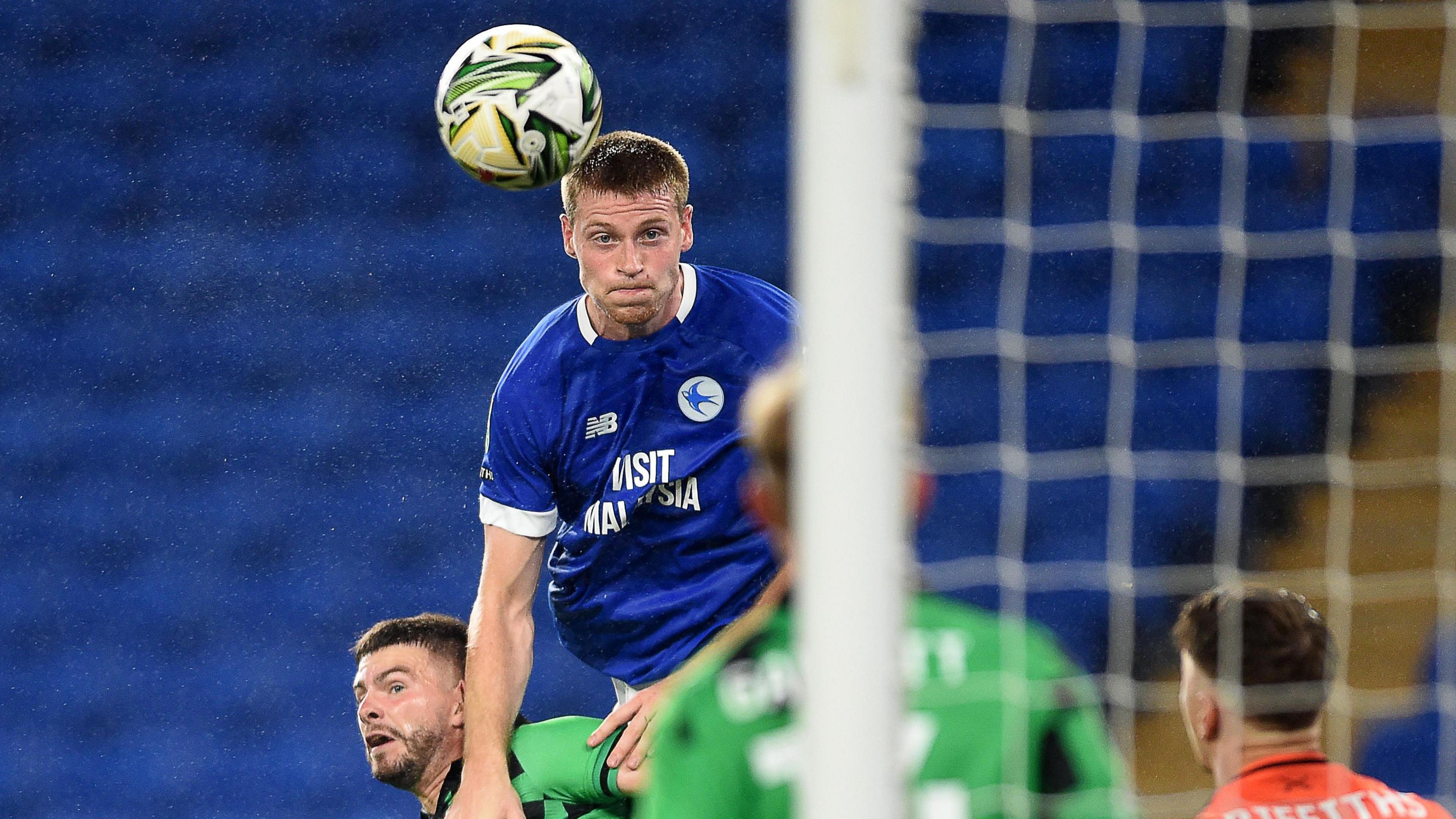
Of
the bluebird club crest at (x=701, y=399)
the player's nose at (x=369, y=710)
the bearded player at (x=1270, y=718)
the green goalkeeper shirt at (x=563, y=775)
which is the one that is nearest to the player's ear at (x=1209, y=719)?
the bearded player at (x=1270, y=718)

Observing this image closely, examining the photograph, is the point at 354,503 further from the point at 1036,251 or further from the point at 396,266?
the point at 1036,251

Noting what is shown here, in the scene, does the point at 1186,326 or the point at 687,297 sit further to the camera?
the point at 1186,326

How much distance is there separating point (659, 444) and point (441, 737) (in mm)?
834

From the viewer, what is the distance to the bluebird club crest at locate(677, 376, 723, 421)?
10.7 ft

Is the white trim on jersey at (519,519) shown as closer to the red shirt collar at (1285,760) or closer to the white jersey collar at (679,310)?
the white jersey collar at (679,310)

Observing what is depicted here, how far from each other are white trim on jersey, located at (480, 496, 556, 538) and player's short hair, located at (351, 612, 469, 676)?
0.43m

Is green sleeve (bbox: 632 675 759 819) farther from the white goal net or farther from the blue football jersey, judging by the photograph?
the white goal net

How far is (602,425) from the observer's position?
328cm

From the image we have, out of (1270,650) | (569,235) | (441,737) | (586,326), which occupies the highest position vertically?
(569,235)

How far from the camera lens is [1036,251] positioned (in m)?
5.25

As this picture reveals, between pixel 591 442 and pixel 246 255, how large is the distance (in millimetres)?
2685

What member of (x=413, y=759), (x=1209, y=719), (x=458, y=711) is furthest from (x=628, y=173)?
(x=1209, y=719)

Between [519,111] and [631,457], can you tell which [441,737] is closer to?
[631,457]

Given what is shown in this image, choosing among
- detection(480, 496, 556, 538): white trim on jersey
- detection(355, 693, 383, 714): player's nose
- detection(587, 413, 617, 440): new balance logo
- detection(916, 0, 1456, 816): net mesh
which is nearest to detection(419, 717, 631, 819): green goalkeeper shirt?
detection(355, 693, 383, 714): player's nose
